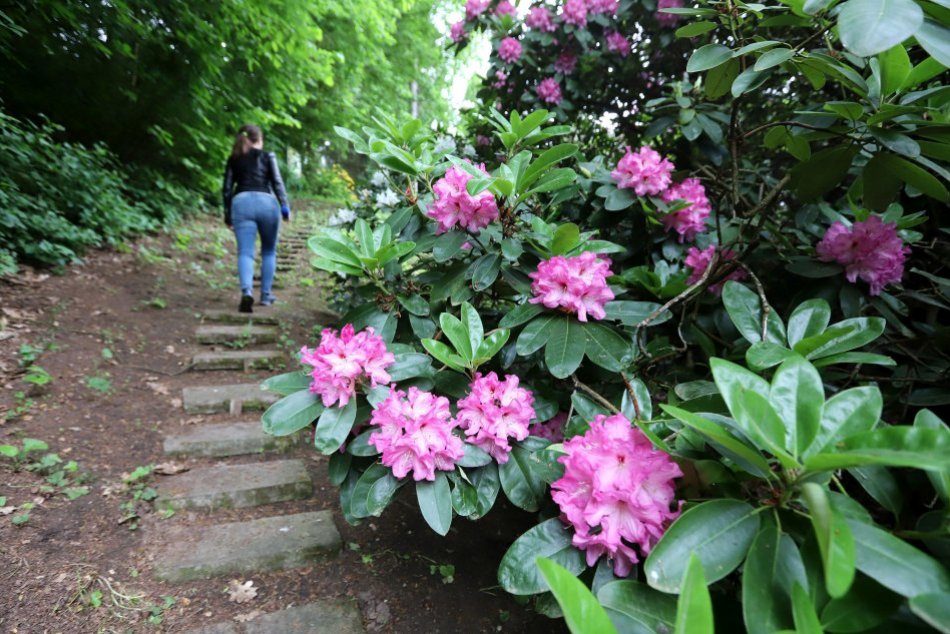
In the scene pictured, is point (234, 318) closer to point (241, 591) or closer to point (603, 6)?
point (241, 591)

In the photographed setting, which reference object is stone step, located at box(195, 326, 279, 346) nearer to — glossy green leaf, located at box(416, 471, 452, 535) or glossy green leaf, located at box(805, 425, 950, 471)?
glossy green leaf, located at box(416, 471, 452, 535)

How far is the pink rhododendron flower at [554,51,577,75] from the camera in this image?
104 inches

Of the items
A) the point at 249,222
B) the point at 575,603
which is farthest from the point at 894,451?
the point at 249,222

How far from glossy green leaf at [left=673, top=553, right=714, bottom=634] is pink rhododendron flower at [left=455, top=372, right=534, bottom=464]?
1.88 feet

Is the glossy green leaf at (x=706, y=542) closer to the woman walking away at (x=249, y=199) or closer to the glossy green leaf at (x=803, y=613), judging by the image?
the glossy green leaf at (x=803, y=613)

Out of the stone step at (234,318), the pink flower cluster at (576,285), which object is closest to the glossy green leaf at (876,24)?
the pink flower cluster at (576,285)

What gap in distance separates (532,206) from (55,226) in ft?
13.8

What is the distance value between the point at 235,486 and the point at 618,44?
3.01 meters

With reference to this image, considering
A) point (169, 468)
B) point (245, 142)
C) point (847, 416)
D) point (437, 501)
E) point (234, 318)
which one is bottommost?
point (169, 468)

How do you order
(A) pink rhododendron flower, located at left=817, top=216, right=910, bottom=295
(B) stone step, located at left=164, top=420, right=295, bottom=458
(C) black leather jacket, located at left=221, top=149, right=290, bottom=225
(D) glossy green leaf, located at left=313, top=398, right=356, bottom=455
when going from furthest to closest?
(C) black leather jacket, located at left=221, top=149, right=290, bottom=225
(B) stone step, located at left=164, top=420, right=295, bottom=458
(A) pink rhododendron flower, located at left=817, top=216, right=910, bottom=295
(D) glossy green leaf, located at left=313, top=398, right=356, bottom=455

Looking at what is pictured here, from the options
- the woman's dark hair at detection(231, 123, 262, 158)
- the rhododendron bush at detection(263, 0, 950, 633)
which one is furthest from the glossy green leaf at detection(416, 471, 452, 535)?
the woman's dark hair at detection(231, 123, 262, 158)

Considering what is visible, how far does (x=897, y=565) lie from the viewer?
0.47m

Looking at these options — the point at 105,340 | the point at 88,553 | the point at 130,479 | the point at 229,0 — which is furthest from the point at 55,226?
the point at 88,553

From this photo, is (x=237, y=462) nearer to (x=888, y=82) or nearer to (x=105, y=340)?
(x=105, y=340)
